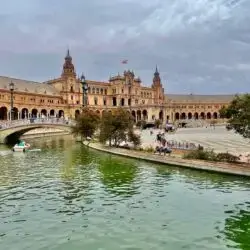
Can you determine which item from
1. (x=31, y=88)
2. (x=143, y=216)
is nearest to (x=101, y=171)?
(x=143, y=216)

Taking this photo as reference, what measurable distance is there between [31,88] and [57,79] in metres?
22.5

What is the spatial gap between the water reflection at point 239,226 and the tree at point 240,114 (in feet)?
35.3

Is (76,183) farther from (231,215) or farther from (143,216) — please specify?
(231,215)

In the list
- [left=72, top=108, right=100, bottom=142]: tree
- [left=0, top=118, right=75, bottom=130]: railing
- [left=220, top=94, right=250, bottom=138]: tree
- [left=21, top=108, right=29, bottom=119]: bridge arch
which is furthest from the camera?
[left=21, top=108, right=29, bottom=119]: bridge arch

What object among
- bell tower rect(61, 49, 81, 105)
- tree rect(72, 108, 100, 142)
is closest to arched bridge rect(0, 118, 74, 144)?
tree rect(72, 108, 100, 142)

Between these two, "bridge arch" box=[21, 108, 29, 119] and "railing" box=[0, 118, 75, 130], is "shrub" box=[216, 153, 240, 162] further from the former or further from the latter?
"bridge arch" box=[21, 108, 29, 119]

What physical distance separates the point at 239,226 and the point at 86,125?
49.8 m

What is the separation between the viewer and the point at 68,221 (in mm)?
20312

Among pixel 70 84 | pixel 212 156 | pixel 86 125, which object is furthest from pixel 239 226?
pixel 70 84

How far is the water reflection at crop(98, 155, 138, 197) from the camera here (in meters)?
27.4

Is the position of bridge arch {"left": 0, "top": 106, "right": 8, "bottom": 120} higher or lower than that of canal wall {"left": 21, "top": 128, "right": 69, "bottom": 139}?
higher

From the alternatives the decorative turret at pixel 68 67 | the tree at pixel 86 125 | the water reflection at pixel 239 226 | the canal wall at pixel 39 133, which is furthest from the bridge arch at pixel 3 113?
the water reflection at pixel 239 226

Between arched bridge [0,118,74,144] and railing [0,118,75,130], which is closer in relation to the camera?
arched bridge [0,118,74,144]

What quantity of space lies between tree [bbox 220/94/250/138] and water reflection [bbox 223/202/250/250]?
10759mm
